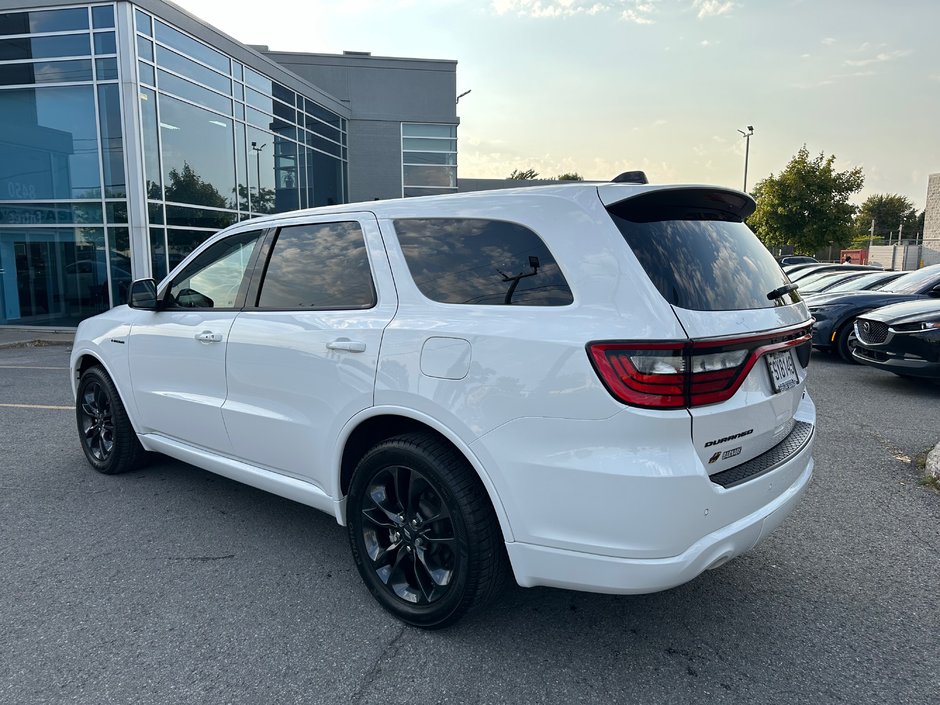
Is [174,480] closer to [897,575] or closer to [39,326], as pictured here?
[897,575]

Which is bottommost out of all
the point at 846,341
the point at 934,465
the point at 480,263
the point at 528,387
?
the point at 934,465

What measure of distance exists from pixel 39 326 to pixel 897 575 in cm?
1779

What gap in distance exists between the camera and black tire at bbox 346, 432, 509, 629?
2.53 metres

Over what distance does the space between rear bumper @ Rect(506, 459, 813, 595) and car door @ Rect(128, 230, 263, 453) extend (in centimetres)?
206

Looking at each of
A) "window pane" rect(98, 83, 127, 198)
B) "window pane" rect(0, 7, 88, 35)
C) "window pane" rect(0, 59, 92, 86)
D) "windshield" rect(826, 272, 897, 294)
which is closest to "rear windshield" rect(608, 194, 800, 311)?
"windshield" rect(826, 272, 897, 294)

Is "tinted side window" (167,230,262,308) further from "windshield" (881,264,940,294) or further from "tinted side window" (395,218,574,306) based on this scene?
"windshield" (881,264,940,294)

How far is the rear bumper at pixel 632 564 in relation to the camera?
2.24 m

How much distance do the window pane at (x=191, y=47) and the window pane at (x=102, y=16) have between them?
108 centimetres

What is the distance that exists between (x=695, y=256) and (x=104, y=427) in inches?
171

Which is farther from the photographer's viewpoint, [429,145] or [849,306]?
[429,145]

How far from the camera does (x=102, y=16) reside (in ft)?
46.6

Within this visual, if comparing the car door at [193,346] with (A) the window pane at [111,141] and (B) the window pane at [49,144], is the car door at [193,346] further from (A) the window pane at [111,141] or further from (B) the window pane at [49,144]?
(B) the window pane at [49,144]

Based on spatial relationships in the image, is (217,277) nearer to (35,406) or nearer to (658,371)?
(658,371)

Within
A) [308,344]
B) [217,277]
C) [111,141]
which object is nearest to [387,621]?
[308,344]
